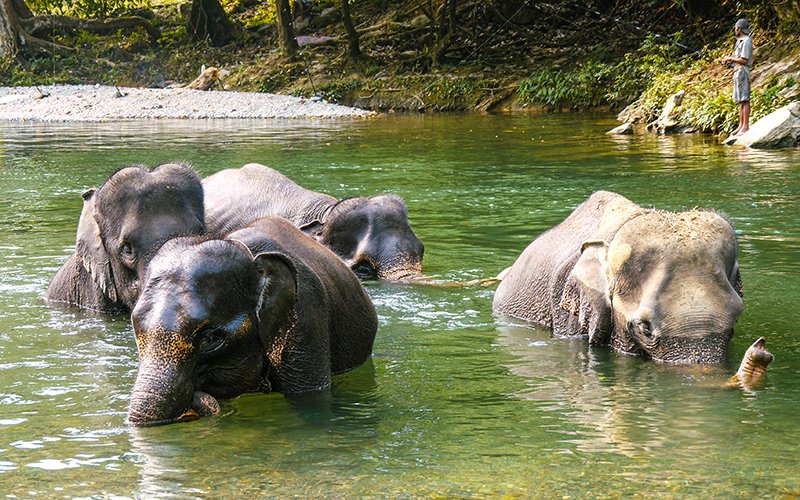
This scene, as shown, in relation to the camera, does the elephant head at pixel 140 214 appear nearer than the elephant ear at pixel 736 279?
No

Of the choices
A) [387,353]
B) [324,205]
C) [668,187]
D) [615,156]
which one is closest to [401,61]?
[615,156]

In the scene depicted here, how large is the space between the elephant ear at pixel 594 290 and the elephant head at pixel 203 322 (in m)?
2.18

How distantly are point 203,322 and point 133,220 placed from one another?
102 inches

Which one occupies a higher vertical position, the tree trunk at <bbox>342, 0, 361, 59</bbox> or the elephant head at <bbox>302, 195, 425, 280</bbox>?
the tree trunk at <bbox>342, 0, 361, 59</bbox>

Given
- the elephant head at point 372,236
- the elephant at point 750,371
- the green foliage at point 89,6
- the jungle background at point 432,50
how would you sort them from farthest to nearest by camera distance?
the green foliage at point 89,6, the jungle background at point 432,50, the elephant head at point 372,236, the elephant at point 750,371

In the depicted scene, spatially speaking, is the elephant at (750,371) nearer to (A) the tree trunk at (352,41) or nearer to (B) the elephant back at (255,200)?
(B) the elephant back at (255,200)

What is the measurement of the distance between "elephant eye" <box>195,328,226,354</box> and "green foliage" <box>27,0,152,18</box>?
39321 millimetres

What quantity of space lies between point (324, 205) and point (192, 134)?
1626cm

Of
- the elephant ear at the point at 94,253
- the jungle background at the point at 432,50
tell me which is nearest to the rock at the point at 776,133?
the jungle background at the point at 432,50

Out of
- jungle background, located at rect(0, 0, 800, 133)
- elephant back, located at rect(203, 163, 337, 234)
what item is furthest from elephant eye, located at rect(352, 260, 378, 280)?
jungle background, located at rect(0, 0, 800, 133)

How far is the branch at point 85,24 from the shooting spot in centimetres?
4406

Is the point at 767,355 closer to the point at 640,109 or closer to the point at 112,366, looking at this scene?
the point at 112,366

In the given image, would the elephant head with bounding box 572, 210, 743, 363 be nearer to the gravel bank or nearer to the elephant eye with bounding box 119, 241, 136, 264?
the elephant eye with bounding box 119, 241, 136, 264

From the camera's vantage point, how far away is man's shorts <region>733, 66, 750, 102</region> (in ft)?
68.5
